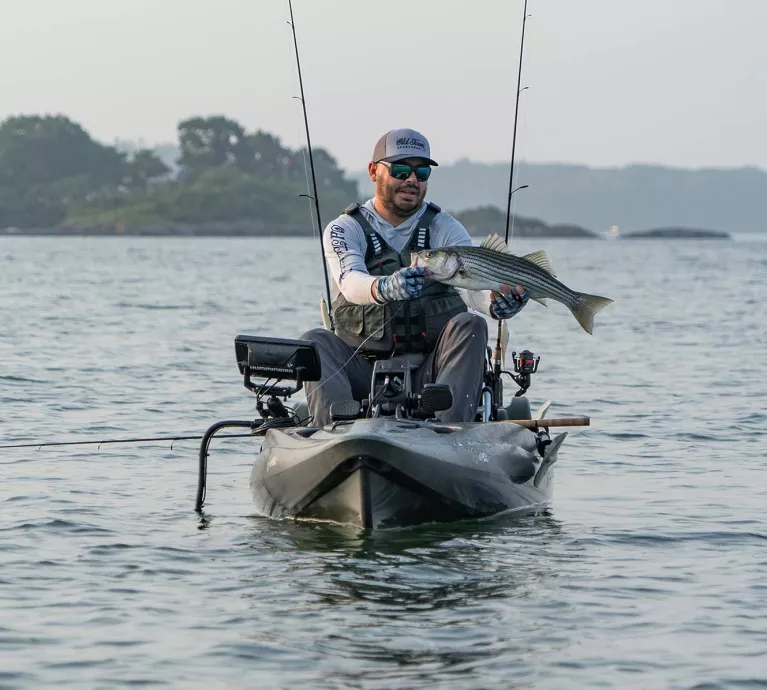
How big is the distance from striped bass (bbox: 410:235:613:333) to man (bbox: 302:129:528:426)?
430 mm

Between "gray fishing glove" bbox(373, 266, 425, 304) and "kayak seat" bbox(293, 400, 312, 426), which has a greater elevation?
"gray fishing glove" bbox(373, 266, 425, 304)

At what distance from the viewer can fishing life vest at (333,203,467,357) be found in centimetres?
997

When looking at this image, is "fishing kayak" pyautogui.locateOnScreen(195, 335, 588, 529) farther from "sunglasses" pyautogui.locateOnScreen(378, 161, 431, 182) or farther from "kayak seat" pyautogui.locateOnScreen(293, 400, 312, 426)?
"sunglasses" pyautogui.locateOnScreen(378, 161, 431, 182)

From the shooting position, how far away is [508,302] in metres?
9.39

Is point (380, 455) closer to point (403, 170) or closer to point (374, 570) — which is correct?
point (374, 570)

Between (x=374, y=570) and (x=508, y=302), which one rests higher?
(x=508, y=302)

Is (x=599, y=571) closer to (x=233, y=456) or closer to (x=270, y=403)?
(x=270, y=403)

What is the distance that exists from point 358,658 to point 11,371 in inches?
580

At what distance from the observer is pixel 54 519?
413 inches

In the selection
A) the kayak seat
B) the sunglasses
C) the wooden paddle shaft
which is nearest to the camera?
the wooden paddle shaft

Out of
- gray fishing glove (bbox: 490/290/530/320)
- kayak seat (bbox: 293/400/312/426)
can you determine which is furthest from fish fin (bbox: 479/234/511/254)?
kayak seat (bbox: 293/400/312/426)

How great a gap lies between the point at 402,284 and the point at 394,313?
102 cm

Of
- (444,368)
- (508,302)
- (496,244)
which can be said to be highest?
(496,244)

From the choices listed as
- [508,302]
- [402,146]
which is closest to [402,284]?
[508,302]
